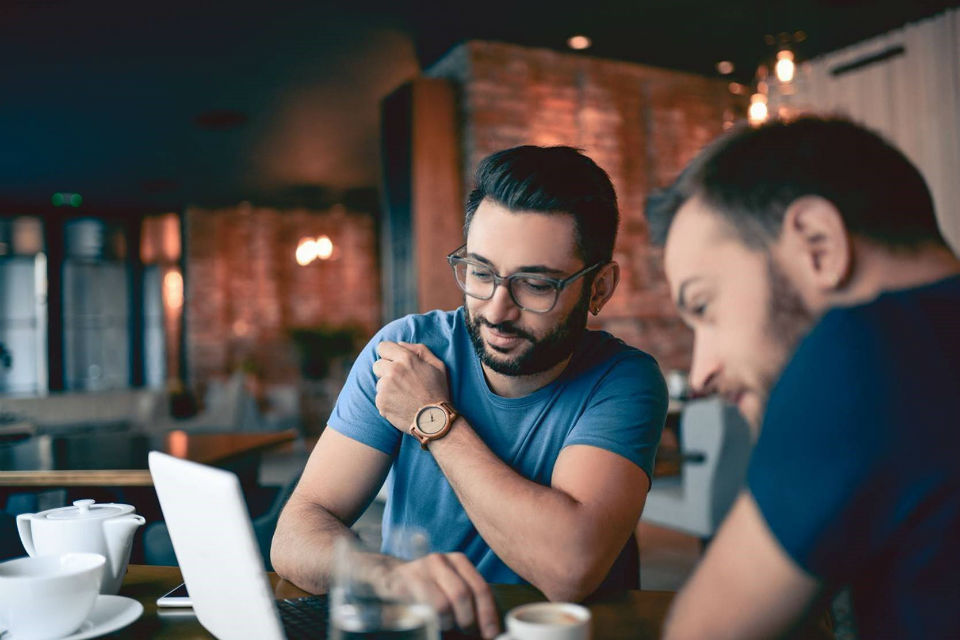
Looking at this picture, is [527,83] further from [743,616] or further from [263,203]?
[263,203]

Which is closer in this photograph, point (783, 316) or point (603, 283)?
point (783, 316)

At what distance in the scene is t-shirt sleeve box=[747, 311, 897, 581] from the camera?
2.05 ft

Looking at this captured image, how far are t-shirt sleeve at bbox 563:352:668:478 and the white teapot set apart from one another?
744 millimetres

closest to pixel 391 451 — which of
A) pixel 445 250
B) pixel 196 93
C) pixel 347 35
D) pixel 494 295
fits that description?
pixel 494 295

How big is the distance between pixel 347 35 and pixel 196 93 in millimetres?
1681

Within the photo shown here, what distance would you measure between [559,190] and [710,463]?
2.19m

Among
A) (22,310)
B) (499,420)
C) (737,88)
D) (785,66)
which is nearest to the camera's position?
(499,420)

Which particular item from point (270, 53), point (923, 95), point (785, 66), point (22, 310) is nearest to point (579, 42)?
point (785, 66)

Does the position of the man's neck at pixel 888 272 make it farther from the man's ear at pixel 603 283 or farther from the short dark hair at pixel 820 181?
the man's ear at pixel 603 283

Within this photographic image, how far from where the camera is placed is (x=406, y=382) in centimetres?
142

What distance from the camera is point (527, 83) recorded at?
503 centimetres

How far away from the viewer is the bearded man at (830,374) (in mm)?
631

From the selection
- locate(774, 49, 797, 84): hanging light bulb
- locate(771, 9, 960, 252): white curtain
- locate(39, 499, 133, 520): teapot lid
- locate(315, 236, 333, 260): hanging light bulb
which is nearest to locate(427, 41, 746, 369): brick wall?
locate(771, 9, 960, 252): white curtain

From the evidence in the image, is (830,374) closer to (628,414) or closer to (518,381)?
(628,414)
